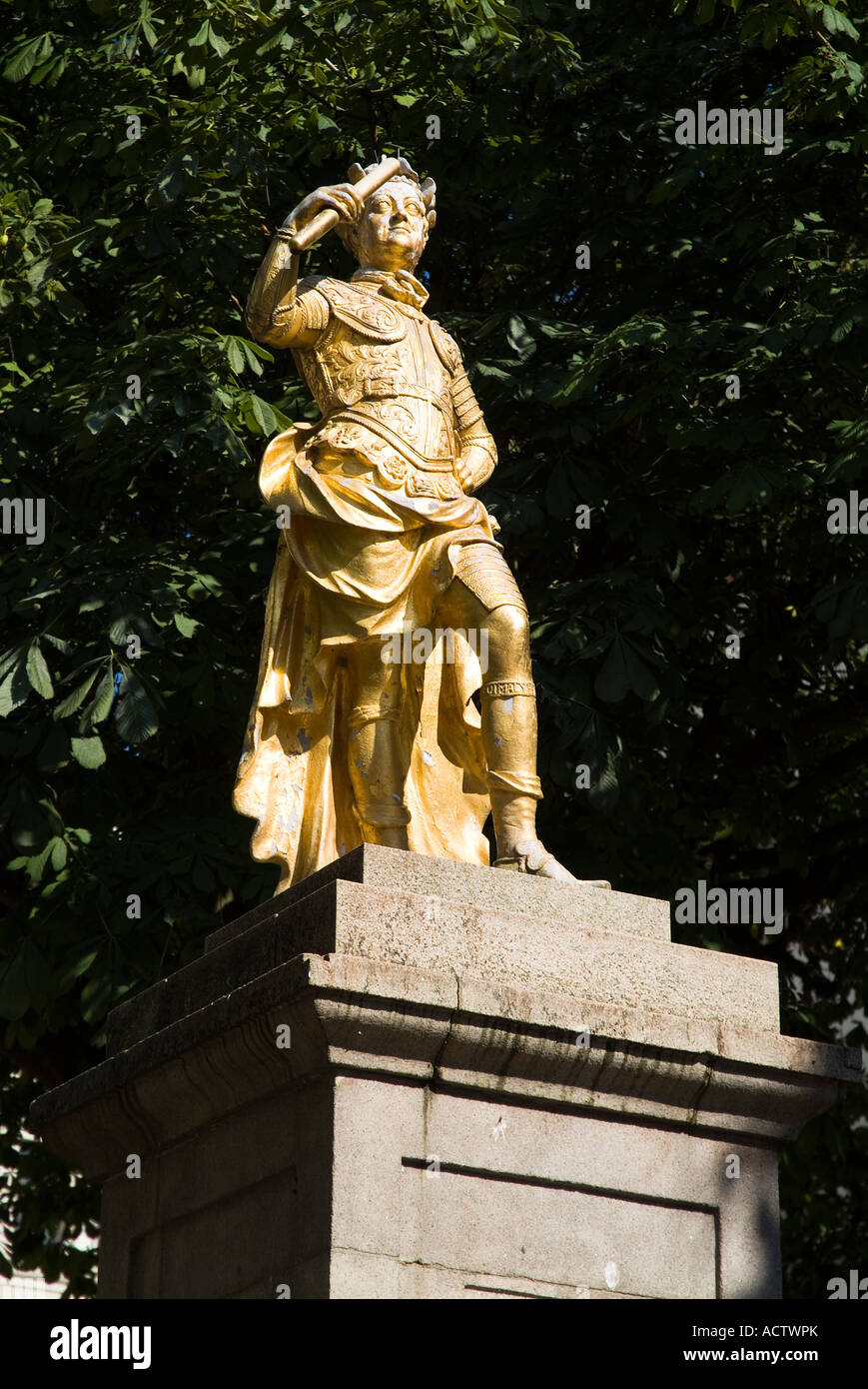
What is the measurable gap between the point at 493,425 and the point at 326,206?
359cm

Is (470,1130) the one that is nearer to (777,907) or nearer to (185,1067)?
(185,1067)

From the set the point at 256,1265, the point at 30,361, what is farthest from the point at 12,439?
the point at 256,1265

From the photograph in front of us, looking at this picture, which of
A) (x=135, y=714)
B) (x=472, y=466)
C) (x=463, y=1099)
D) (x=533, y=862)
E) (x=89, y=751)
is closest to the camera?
(x=463, y=1099)

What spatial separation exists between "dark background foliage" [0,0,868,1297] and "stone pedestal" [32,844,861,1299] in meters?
3.36

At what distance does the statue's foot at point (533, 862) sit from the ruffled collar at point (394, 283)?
2.30 m

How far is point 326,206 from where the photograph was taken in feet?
26.8

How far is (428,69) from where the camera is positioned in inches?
463

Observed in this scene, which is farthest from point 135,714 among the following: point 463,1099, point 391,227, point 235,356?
point 463,1099

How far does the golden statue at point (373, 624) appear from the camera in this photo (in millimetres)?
7711

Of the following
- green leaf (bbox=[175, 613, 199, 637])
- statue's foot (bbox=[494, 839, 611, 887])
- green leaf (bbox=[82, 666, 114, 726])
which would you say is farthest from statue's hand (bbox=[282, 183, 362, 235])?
green leaf (bbox=[82, 666, 114, 726])

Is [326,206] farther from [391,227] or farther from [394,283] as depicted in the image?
[394,283]

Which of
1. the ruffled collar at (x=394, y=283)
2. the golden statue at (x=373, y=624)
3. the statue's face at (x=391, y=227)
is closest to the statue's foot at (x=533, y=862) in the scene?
the golden statue at (x=373, y=624)
